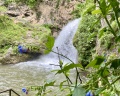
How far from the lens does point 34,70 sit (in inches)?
313

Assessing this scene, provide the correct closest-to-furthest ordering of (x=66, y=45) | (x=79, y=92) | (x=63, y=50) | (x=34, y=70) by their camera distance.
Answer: (x=79, y=92)
(x=34, y=70)
(x=63, y=50)
(x=66, y=45)

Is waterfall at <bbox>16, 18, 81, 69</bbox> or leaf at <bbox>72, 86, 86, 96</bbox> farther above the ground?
waterfall at <bbox>16, 18, 81, 69</bbox>

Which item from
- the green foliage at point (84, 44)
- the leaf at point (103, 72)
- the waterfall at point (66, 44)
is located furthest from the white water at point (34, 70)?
the leaf at point (103, 72)

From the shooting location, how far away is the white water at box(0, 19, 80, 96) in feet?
20.9

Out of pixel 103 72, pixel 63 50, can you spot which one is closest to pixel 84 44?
pixel 63 50

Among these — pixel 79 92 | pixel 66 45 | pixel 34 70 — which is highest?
pixel 66 45

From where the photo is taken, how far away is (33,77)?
278 inches

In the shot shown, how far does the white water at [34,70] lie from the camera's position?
6.36m

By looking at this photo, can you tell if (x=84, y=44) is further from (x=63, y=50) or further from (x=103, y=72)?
(x=103, y=72)

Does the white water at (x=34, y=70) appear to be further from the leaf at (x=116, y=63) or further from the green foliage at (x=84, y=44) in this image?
the leaf at (x=116, y=63)

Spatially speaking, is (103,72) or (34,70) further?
(34,70)

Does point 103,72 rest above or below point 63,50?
below

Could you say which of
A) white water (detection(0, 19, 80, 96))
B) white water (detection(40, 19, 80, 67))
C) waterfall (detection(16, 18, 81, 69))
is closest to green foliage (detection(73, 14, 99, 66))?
white water (detection(0, 19, 80, 96))

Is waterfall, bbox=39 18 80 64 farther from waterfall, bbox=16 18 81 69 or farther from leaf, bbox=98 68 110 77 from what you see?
leaf, bbox=98 68 110 77
